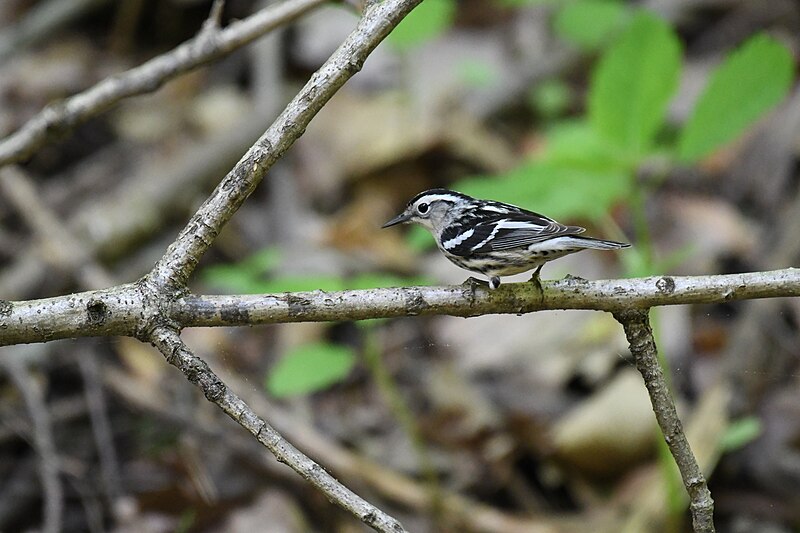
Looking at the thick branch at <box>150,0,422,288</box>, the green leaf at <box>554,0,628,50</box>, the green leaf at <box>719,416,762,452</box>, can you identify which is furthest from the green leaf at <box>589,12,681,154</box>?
the green leaf at <box>554,0,628,50</box>

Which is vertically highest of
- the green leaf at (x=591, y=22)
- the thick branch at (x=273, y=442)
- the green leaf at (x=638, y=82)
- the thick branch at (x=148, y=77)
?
the green leaf at (x=591, y=22)

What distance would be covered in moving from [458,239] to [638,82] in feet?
3.06

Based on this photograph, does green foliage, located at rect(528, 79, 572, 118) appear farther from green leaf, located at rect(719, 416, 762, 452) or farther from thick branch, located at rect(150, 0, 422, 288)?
thick branch, located at rect(150, 0, 422, 288)

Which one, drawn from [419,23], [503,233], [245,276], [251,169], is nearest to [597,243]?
[503,233]

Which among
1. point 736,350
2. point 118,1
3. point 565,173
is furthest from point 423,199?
point 118,1

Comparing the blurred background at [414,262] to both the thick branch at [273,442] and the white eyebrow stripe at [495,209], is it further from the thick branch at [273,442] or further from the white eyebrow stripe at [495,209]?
the thick branch at [273,442]

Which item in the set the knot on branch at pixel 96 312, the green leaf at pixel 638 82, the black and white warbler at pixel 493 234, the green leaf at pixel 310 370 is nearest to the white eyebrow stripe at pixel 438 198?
the black and white warbler at pixel 493 234

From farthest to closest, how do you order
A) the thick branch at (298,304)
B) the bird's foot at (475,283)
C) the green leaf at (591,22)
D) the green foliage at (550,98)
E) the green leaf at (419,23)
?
the green foliage at (550,98) < the green leaf at (591,22) < the green leaf at (419,23) < the bird's foot at (475,283) < the thick branch at (298,304)

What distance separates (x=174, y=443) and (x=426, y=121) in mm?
3390

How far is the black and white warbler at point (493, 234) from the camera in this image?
2729 millimetres

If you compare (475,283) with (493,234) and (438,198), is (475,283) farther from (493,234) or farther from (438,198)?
(438,198)

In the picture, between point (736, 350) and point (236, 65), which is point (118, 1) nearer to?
point (236, 65)

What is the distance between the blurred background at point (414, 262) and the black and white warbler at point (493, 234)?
20 cm

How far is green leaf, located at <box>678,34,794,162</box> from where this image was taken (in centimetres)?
318
